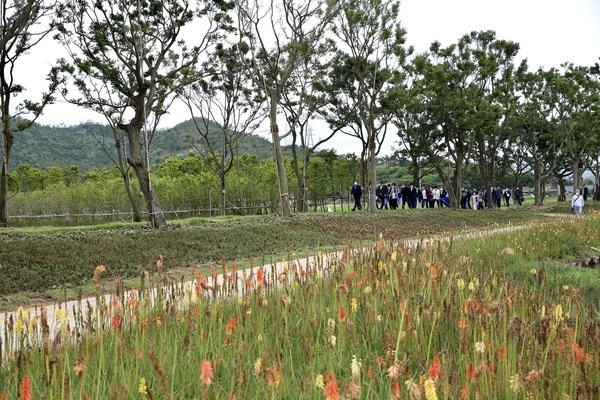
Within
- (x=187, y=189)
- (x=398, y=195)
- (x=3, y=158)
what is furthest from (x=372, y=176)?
(x=3, y=158)

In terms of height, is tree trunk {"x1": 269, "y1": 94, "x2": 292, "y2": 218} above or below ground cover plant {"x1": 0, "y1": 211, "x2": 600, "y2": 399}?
above

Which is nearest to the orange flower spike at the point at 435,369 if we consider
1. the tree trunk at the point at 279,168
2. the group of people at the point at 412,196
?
the tree trunk at the point at 279,168

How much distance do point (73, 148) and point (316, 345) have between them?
67.4 m

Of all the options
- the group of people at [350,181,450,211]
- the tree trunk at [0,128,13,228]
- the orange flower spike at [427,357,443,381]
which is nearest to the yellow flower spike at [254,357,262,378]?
the orange flower spike at [427,357,443,381]

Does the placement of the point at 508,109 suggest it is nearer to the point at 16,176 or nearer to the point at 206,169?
the point at 206,169

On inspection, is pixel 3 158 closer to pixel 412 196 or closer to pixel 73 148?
pixel 412 196

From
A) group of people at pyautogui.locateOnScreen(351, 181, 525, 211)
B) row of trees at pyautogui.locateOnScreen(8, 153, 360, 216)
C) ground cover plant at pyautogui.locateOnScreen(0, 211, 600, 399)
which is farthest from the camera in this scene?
row of trees at pyautogui.locateOnScreen(8, 153, 360, 216)

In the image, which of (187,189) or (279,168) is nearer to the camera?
(279,168)

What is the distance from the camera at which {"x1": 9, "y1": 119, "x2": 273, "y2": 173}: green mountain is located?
56.8 meters

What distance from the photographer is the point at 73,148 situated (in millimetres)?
63938

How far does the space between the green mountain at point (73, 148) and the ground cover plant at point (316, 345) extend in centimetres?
5120

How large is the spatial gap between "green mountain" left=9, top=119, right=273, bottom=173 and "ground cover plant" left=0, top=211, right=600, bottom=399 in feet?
168

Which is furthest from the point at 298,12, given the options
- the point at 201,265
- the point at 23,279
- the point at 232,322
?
the point at 232,322

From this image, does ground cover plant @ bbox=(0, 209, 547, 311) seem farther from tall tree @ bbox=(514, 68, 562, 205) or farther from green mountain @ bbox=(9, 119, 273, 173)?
green mountain @ bbox=(9, 119, 273, 173)
